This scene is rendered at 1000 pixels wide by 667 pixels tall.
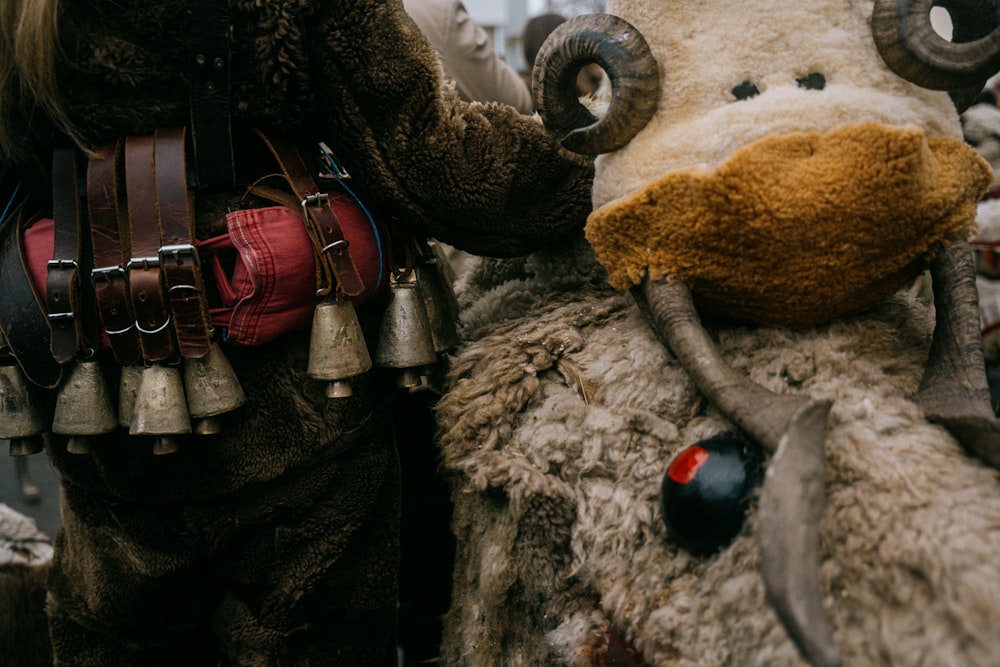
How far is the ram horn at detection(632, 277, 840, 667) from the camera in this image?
0.61 meters

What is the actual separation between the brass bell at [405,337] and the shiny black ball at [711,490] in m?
0.47

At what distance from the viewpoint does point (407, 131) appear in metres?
1.11

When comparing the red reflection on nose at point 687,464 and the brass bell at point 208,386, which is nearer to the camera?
the red reflection on nose at point 687,464

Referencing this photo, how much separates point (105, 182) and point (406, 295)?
0.45 m

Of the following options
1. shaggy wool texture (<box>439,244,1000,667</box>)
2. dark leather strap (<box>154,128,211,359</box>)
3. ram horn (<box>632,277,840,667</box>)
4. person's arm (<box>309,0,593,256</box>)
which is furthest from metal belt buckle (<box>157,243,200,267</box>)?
ram horn (<box>632,277,840,667</box>)

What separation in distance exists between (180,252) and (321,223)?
196 mm

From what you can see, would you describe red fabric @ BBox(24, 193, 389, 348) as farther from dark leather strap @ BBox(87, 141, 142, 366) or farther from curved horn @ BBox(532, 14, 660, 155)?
curved horn @ BBox(532, 14, 660, 155)

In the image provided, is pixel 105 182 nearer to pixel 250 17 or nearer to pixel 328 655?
pixel 250 17

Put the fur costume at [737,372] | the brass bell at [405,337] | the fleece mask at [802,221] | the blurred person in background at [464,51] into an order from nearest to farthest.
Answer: the fur costume at [737,372]
the fleece mask at [802,221]
the brass bell at [405,337]
the blurred person in background at [464,51]

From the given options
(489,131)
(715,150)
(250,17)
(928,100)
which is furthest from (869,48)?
(250,17)

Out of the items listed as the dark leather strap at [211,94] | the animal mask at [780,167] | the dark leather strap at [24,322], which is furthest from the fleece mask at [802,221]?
the dark leather strap at [24,322]

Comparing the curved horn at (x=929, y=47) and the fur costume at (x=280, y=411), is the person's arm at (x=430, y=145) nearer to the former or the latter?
the fur costume at (x=280, y=411)

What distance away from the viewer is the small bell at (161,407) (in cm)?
99

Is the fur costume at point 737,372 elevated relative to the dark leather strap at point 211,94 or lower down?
lower down
